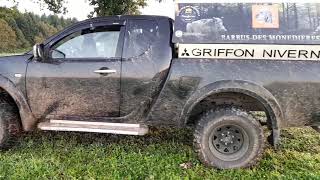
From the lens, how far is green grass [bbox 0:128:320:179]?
464 centimetres

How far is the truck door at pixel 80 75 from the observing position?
5082 mm

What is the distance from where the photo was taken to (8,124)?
5.29m

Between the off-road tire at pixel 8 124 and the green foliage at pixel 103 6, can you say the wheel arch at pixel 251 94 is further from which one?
the green foliage at pixel 103 6

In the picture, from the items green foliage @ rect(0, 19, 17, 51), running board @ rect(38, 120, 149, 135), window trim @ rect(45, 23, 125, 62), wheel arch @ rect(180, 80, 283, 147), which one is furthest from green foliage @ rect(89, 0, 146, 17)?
green foliage @ rect(0, 19, 17, 51)

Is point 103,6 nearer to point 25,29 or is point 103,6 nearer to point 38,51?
point 38,51

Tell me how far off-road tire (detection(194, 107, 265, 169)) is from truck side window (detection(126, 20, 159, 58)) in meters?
1.13

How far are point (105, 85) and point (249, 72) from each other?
5.73ft

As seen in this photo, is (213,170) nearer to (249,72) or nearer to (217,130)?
(217,130)

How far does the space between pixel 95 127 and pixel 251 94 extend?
6.38 feet

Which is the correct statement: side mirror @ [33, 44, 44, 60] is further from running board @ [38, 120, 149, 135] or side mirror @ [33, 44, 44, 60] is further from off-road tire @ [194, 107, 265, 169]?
off-road tire @ [194, 107, 265, 169]

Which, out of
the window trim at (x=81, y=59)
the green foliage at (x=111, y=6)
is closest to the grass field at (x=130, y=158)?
the window trim at (x=81, y=59)

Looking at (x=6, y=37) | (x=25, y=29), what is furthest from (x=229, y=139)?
(x=25, y=29)

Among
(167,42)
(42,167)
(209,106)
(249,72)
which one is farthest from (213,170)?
(42,167)

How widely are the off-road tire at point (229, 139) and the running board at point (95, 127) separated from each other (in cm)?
72
